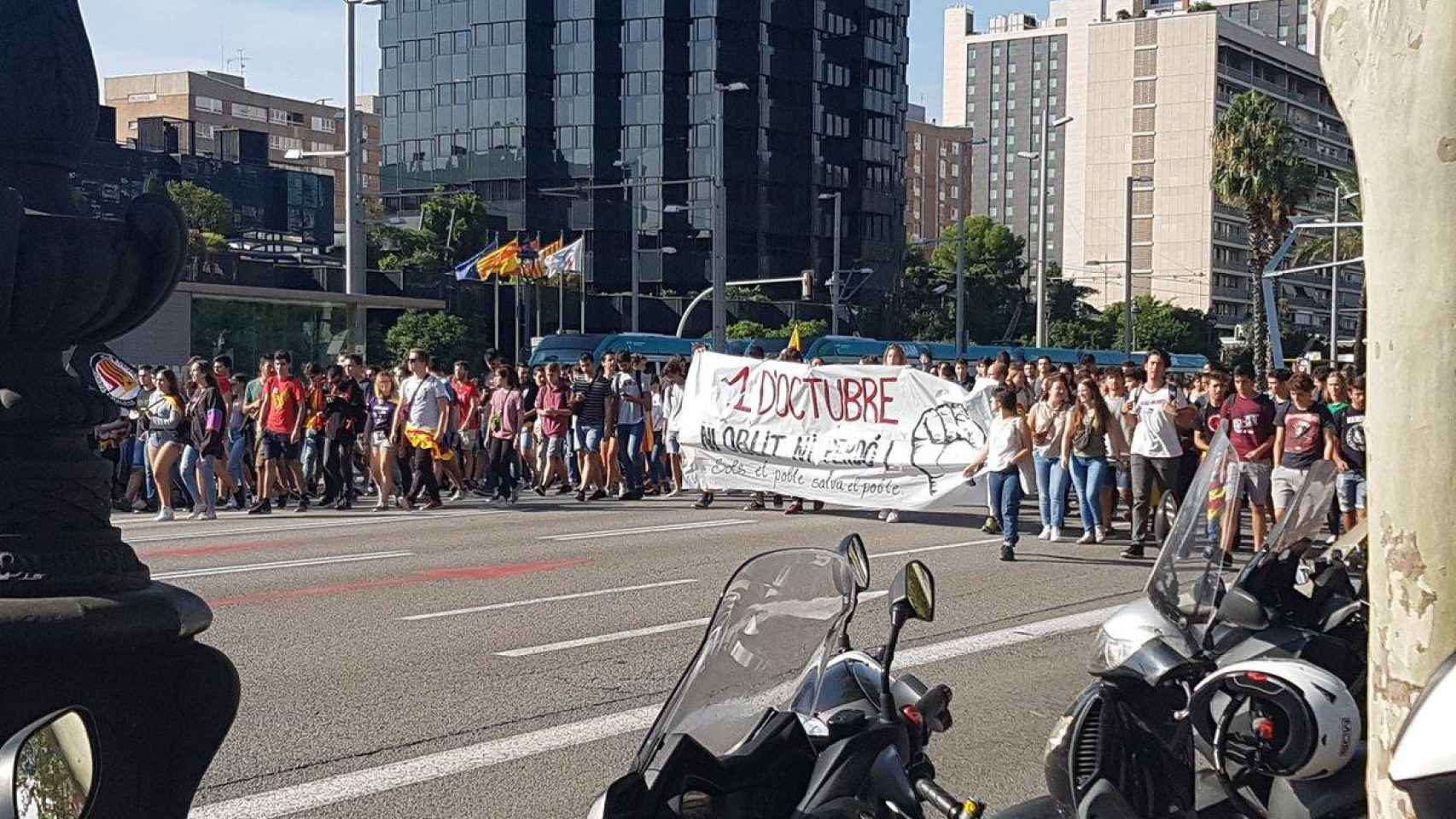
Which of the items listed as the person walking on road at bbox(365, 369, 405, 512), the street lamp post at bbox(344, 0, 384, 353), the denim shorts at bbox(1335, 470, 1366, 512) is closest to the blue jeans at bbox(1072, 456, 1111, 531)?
the denim shorts at bbox(1335, 470, 1366, 512)

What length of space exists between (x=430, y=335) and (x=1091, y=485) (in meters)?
47.6

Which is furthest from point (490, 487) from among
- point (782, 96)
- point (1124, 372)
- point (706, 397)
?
point (782, 96)

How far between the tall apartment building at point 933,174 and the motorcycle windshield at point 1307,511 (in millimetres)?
167686

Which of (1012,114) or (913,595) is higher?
(1012,114)

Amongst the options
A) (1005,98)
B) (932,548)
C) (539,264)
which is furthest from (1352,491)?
(1005,98)

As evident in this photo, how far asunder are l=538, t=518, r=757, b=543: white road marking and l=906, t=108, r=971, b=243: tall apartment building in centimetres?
15744

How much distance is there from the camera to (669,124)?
3563 inches

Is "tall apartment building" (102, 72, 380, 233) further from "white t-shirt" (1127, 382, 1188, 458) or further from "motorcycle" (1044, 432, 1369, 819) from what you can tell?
"motorcycle" (1044, 432, 1369, 819)

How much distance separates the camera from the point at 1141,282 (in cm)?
13438

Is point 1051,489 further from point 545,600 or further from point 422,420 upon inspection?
point 422,420

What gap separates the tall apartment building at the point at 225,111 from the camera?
140 m

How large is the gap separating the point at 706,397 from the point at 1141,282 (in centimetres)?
12120

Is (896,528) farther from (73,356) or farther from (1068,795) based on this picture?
(73,356)

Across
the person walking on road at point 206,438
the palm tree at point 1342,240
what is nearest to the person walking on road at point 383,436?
the person walking on road at point 206,438
